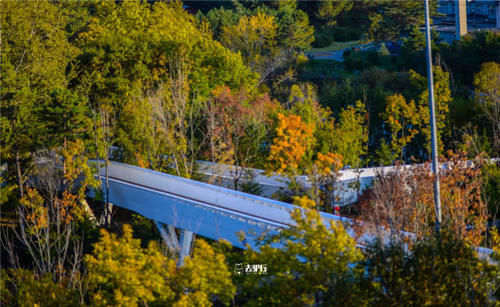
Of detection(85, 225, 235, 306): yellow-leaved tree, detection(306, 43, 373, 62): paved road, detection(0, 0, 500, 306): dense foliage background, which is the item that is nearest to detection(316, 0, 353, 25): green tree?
detection(306, 43, 373, 62): paved road

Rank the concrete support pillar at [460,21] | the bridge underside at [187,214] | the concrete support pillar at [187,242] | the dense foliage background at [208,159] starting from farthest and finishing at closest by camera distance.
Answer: the concrete support pillar at [460,21] < the concrete support pillar at [187,242] < the bridge underside at [187,214] < the dense foliage background at [208,159]

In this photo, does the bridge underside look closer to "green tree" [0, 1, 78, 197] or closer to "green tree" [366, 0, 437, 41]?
"green tree" [0, 1, 78, 197]

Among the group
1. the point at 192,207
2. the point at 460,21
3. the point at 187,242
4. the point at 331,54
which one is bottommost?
the point at 187,242

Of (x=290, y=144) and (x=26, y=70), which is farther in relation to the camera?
(x=26, y=70)

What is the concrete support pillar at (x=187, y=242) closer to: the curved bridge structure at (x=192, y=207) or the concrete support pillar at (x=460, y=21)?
the curved bridge structure at (x=192, y=207)

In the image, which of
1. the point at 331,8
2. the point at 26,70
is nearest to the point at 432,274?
the point at 26,70

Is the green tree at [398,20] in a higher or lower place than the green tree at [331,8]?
lower

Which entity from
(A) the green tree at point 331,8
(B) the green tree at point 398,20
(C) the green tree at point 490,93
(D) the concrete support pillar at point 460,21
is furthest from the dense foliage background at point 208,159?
(A) the green tree at point 331,8

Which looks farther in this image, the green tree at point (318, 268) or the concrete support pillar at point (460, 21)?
the concrete support pillar at point (460, 21)

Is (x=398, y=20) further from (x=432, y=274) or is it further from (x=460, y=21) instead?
(x=432, y=274)

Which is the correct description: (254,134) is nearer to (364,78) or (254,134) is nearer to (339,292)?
(339,292)

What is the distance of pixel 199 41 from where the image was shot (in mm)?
31672

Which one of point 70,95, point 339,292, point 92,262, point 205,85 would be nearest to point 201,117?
point 205,85

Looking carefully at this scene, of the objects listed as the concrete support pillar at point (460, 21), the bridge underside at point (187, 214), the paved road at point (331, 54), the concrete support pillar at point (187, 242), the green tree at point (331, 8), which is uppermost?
the green tree at point (331, 8)
